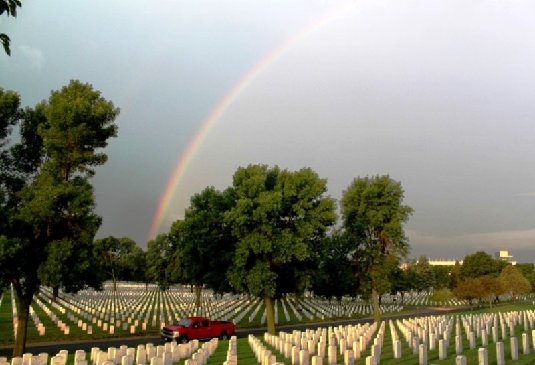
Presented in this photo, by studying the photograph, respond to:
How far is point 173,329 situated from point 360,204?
1808cm

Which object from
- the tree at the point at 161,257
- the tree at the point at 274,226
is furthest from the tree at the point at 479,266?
the tree at the point at 274,226

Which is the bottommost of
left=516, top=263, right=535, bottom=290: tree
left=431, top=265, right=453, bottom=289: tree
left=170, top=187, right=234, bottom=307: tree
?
left=431, top=265, right=453, bottom=289: tree

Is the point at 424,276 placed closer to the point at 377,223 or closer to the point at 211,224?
the point at 377,223

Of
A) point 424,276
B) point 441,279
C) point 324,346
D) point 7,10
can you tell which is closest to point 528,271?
point 441,279

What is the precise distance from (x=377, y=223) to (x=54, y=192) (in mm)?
24615

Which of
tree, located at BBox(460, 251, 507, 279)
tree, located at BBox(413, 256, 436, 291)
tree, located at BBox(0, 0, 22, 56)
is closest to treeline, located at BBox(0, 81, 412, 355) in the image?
tree, located at BBox(0, 0, 22, 56)

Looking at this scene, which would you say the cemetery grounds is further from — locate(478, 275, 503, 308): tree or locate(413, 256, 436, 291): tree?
locate(413, 256, 436, 291): tree

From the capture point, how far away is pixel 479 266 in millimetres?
105125

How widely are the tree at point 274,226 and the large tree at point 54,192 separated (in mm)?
10766

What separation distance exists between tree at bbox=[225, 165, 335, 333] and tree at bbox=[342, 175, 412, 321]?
20.6 ft

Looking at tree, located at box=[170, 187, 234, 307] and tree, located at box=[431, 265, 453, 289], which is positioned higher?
tree, located at box=[170, 187, 234, 307]

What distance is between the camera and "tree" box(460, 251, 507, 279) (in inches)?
4099

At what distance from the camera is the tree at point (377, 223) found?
37.8m

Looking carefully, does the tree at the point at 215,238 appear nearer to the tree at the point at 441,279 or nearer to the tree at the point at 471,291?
the tree at the point at 471,291
